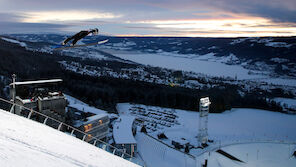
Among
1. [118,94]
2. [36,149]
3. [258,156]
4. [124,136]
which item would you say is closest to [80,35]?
[36,149]

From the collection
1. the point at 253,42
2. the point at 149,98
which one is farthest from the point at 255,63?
the point at 149,98

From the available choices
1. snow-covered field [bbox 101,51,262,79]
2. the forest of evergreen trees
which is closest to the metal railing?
the forest of evergreen trees

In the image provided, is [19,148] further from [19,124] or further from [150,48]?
[150,48]

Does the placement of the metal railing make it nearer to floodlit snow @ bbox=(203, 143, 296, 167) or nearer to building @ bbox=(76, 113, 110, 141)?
building @ bbox=(76, 113, 110, 141)

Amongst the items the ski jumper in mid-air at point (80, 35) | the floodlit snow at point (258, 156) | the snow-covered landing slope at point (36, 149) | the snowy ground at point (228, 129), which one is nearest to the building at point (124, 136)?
the snowy ground at point (228, 129)

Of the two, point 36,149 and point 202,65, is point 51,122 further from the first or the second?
point 202,65
